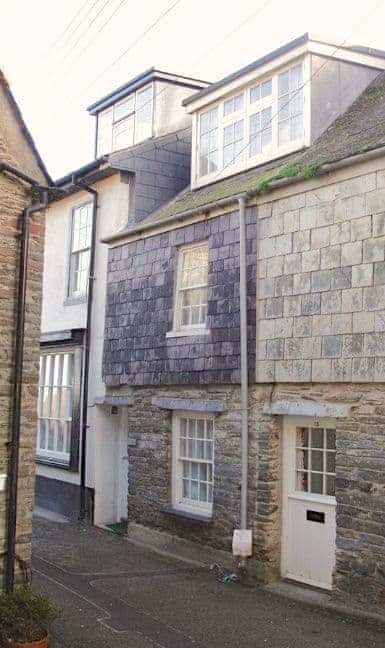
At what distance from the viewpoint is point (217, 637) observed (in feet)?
26.9

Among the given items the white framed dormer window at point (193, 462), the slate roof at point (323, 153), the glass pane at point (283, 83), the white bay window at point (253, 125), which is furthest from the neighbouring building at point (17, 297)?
the glass pane at point (283, 83)

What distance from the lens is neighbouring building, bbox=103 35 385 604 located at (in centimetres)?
952

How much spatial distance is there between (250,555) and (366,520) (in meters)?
2.13

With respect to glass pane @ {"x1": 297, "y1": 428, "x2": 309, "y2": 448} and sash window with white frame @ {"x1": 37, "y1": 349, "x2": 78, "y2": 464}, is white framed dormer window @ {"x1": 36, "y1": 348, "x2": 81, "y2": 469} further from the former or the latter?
glass pane @ {"x1": 297, "y1": 428, "x2": 309, "y2": 448}

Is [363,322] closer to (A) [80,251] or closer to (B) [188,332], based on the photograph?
(B) [188,332]

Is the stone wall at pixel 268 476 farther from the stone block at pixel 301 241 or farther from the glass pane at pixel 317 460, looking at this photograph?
the stone block at pixel 301 241

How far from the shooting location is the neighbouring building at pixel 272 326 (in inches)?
375

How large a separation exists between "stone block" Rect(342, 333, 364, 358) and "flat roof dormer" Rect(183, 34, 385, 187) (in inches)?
155

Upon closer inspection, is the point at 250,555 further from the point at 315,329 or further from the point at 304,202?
the point at 304,202

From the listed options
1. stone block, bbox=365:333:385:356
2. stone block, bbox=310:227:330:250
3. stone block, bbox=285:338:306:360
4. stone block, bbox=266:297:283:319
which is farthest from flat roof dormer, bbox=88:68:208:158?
stone block, bbox=365:333:385:356

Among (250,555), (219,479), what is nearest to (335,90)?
(219,479)

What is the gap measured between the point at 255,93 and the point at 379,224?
4.84m

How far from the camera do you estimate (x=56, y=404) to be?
53.4ft

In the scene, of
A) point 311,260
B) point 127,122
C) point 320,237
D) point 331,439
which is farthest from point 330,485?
point 127,122
